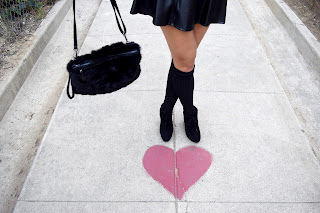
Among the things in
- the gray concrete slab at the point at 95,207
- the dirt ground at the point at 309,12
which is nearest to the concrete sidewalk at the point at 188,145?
the gray concrete slab at the point at 95,207

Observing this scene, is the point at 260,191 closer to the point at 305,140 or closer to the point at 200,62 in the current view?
the point at 305,140

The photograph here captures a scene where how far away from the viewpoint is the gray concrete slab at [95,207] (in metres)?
1.73

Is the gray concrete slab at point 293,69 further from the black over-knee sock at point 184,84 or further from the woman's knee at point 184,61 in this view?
the woman's knee at point 184,61

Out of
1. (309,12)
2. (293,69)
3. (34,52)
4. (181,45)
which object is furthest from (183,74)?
(309,12)

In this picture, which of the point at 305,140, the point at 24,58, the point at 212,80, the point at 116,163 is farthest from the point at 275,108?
the point at 24,58

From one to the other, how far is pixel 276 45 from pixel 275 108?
1204 mm

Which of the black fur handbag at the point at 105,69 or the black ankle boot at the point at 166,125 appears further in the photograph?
the black ankle boot at the point at 166,125

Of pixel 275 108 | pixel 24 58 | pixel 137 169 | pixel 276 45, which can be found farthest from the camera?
pixel 276 45

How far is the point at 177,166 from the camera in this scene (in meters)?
1.99

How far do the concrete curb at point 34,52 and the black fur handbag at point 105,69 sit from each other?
0.85 meters

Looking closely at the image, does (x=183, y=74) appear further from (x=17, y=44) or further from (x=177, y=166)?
(x=17, y=44)

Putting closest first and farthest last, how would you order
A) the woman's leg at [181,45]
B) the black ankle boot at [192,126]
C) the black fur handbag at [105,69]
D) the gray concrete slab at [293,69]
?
1. the woman's leg at [181,45]
2. the black fur handbag at [105,69]
3. the black ankle boot at [192,126]
4. the gray concrete slab at [293,69]

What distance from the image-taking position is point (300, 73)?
2900mm

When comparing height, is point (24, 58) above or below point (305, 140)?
above
